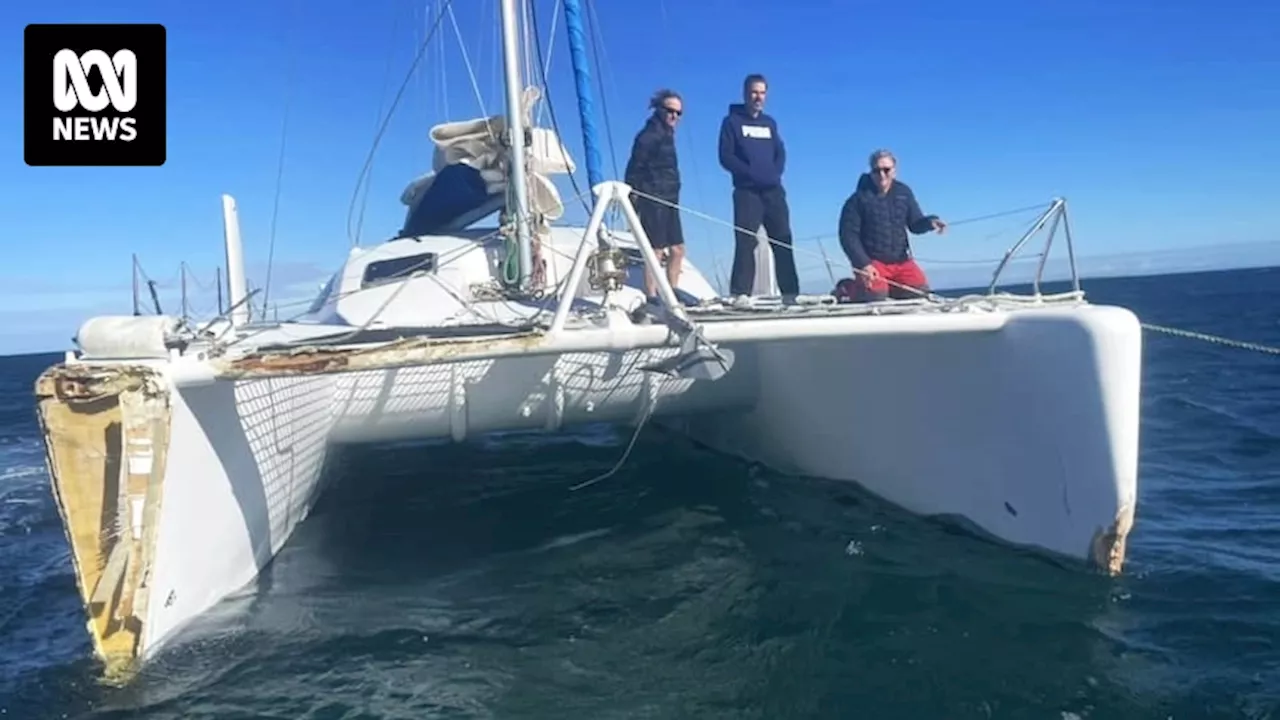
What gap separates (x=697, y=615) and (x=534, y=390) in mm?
1736

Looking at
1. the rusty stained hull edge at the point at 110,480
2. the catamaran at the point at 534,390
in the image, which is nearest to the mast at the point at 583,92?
the catamaran at the point at 534,390

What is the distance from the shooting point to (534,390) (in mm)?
5500

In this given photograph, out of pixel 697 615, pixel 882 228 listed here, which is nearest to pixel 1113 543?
pixel 697 615

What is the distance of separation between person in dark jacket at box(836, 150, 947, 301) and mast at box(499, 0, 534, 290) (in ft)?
5.73

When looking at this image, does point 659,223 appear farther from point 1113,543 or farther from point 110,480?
point 110,480

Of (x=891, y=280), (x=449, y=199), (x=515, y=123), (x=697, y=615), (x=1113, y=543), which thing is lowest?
(x=697, y=615)

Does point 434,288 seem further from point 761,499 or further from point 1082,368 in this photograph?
point 1082,368

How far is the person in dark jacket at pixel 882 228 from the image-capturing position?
565 cm

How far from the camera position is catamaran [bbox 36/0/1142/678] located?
12.3 ft

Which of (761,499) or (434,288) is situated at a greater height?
(434,288)

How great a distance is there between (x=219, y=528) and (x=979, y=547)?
3.41 metres

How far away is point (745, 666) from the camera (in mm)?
3682

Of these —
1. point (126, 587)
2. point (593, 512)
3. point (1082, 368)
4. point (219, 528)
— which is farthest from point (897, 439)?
point (126, 587)

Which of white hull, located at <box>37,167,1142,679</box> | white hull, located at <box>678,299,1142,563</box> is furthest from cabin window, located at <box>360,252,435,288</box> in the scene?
white hull, located at <box>678,299,1142,563</box>
